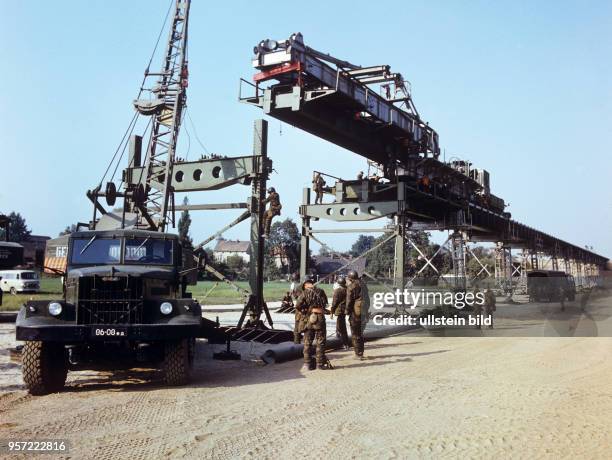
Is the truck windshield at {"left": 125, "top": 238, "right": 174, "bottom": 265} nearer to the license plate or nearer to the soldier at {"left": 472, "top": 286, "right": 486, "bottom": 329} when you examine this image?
the license plate

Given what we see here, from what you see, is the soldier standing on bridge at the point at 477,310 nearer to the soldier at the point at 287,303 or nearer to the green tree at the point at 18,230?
the soldier at the point at 287,303

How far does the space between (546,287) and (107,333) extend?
105 feet

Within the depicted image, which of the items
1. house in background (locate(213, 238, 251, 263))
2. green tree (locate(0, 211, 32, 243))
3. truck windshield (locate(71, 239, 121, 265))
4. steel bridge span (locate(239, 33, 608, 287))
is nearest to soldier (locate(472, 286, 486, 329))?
steel bridge span (locate(239, 33, 608, 287))

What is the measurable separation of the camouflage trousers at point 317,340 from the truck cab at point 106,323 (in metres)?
2.16

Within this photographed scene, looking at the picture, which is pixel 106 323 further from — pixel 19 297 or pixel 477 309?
pixel 19 297

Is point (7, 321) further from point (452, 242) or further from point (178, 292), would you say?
point (452, 242)

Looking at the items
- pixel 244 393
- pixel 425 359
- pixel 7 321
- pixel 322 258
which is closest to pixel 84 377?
pixel 244 393

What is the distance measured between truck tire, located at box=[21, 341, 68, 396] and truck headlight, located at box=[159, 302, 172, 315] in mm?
1520

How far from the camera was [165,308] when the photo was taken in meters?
7.93

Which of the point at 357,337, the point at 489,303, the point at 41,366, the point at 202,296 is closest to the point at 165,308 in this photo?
the point at 41,366

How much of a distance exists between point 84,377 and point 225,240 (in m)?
119

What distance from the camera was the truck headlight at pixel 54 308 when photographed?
300 inches

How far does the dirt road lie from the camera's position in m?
5.04

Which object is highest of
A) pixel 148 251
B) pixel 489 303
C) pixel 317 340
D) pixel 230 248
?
pixel 230 248
